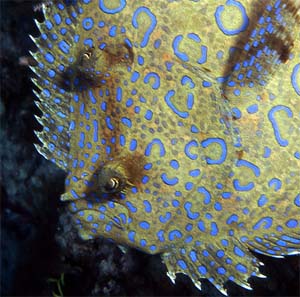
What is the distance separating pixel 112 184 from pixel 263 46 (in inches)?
44.4

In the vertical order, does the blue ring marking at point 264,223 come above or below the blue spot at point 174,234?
above

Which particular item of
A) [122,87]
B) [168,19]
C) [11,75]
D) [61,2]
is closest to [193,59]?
[168,19]

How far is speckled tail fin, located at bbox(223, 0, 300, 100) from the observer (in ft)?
6.37

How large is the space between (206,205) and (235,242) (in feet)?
1.01

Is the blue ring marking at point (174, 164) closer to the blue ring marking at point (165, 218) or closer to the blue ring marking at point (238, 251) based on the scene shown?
the blue ring marking at point (165, 218)

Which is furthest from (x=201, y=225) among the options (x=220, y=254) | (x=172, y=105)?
(x=172, y=105)

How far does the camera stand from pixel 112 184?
2.06 m

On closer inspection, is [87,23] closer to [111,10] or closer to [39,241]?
[111,10]

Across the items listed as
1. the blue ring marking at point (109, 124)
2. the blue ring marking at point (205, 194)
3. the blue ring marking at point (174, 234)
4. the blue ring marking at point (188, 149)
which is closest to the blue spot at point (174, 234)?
the blue ring marking at point (174, 234)

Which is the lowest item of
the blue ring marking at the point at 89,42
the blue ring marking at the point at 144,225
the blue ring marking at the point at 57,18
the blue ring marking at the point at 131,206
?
the blue ring marking at the point at 144,225

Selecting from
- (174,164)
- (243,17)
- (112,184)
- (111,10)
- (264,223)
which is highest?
(243,17)

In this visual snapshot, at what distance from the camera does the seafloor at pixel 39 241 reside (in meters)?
3.87

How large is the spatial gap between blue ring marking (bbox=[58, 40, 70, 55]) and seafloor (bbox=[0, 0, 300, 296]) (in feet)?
5.50

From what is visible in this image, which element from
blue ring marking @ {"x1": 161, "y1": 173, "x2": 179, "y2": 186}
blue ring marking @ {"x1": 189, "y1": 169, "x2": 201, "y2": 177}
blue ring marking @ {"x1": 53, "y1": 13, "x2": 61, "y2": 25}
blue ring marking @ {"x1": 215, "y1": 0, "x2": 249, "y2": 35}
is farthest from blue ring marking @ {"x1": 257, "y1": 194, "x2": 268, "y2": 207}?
blue ring marking @ {"x1": 53, "y1": 13, "x2": 61, "y2": 25}
